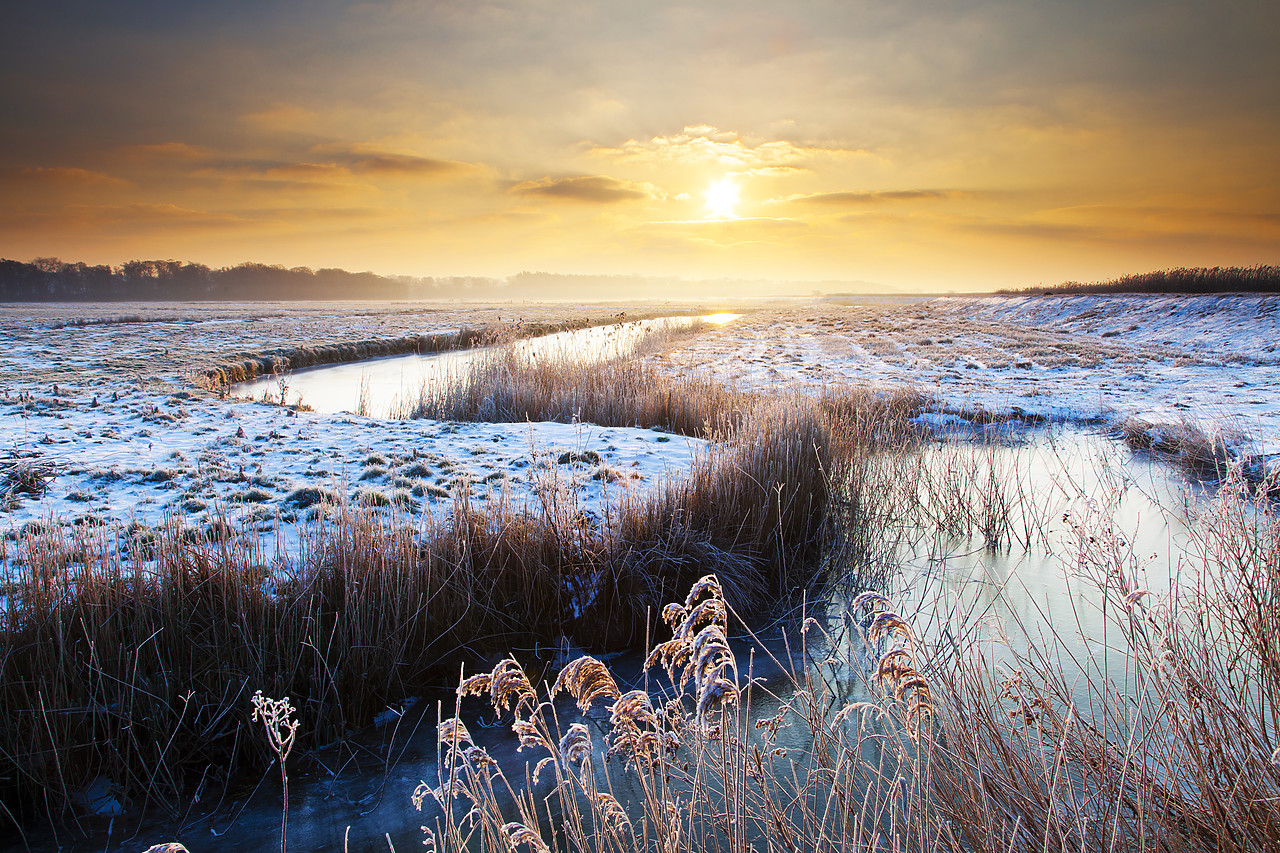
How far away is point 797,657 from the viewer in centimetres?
421

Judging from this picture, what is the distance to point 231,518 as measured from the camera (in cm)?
488

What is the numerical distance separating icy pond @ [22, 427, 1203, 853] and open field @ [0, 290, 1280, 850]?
126 mm

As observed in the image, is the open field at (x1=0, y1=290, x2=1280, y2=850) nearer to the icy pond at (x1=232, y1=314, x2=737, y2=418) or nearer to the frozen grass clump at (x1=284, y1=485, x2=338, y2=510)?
the frozen grass clump at (x1=284, y1=485, x2=338, y2=510)

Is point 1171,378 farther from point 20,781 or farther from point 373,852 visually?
point 20,781

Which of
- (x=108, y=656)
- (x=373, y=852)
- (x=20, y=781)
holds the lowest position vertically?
(x=373, y=852)

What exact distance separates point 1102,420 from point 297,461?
12572mm

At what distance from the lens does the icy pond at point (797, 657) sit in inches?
112

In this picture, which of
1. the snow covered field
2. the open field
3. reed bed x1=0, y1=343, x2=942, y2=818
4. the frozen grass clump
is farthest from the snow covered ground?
the frozen grass clump

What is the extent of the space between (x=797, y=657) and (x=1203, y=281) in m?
40.7

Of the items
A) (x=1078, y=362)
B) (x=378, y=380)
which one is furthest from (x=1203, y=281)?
(x=378, y=380)

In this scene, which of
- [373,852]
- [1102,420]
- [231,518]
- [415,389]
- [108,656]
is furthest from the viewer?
[415,389]

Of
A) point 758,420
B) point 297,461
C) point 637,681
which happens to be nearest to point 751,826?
point 637,681

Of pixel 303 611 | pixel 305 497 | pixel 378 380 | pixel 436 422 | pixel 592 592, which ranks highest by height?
pixel 378 380

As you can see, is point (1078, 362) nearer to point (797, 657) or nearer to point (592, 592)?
point (797, 657)
